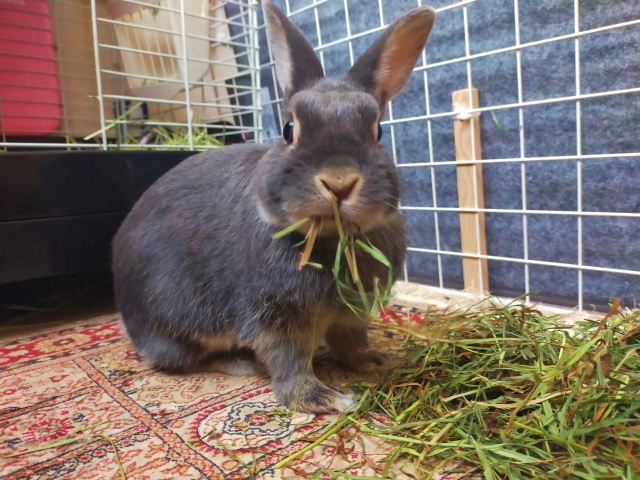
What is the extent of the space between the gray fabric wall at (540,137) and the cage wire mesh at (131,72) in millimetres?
630

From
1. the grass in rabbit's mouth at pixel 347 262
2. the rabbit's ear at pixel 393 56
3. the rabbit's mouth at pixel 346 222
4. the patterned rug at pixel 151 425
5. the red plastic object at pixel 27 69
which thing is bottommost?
the patterned rug at pixel 151 425

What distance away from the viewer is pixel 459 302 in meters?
1.54

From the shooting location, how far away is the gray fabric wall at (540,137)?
1.37 meters

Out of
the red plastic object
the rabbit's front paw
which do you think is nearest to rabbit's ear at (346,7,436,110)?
the rabbit's front paw

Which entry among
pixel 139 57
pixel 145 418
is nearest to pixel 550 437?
pixel 145 418

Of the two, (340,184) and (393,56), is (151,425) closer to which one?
(340,184)

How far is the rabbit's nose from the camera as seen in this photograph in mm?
771

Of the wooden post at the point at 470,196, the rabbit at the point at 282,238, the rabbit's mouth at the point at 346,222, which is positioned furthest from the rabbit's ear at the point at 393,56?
the wooden post at the point at 470,196

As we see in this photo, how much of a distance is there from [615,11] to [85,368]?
179cm

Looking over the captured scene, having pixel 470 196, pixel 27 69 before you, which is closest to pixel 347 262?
pixel 470 196

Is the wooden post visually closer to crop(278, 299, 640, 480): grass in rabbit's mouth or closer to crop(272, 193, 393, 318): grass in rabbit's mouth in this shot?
crop(278, 299, 640, 480): grass in rabbit's mouth

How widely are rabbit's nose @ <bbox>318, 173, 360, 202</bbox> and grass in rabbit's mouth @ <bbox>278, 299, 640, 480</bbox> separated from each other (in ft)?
1.44

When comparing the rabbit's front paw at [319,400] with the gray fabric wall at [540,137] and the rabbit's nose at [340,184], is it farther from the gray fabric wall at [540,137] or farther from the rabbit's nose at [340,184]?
the gray fabric wall at [540,137]

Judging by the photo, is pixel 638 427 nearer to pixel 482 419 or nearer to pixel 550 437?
pixel 550 437
